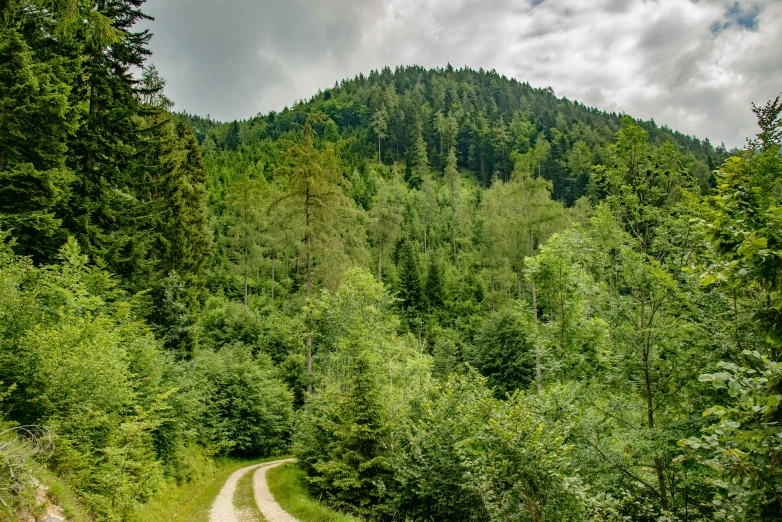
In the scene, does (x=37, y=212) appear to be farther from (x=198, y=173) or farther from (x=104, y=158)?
(x=198, y=173)

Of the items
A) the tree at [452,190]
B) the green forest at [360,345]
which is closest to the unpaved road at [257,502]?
the green forest at [360,345]

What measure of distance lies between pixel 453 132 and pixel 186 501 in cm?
8961

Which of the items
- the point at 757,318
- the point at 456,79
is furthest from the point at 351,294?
the point at 456,79

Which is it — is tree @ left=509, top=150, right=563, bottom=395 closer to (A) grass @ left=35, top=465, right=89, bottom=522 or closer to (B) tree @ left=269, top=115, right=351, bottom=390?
(B) tree @ left=269, top=115, right=351, bottom=390

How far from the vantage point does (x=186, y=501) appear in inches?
497

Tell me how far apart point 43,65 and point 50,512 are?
42.5ft

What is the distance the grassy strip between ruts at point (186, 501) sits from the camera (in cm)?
1044

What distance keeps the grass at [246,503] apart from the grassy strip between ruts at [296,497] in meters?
0.75

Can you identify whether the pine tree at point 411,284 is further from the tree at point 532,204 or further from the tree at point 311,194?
the tree at point 311,194

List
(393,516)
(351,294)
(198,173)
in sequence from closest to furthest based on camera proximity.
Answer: (393,516)
(351,294)
(198,173)

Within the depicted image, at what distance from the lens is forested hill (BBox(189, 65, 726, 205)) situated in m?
79.2

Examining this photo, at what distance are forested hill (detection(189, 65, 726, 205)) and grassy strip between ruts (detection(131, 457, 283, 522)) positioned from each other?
6547cm

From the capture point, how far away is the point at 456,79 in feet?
498

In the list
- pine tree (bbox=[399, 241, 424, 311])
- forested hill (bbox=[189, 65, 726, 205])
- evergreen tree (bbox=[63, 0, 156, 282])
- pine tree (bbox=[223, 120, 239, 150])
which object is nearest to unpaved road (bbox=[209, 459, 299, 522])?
evergreen tree (bbox=[63, 0, 156, 282])
